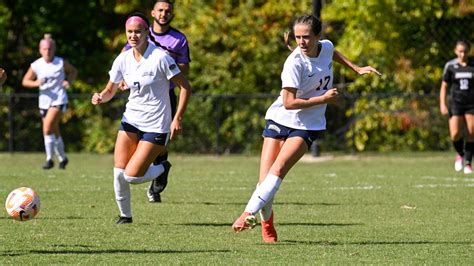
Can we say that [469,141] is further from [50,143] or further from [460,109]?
[50,143]

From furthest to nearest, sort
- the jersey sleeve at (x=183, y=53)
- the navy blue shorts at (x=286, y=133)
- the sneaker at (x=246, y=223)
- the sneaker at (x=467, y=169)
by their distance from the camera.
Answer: the sneaker at (x=467, y=169), the jersey sleeve at (x=183, y=53), the navy blue shorts at (x=286, y=133), the sneaker at (x=246, y=223)

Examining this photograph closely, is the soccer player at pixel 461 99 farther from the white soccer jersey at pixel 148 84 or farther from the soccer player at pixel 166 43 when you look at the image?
the white soccer jersey at pixel 148 84

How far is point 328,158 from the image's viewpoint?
22891mm

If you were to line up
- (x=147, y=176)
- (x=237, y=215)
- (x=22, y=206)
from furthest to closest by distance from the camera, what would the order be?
(x=237, y=215), (x=147, y=176), (x=22, y=206)

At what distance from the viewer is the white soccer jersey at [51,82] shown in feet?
59.1

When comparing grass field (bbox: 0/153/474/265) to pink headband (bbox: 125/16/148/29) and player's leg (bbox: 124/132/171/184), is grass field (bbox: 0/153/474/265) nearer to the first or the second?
player's leg (bbox: 124/132/171/184)

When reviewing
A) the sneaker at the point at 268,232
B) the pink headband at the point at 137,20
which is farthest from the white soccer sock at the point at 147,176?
the sneaker at the point at 268,232

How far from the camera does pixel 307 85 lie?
29.6 feet

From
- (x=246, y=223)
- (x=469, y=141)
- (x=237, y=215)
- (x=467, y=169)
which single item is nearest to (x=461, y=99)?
(x=469, y=141)

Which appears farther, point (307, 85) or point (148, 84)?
point (148, 84)

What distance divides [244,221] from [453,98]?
9.80 m

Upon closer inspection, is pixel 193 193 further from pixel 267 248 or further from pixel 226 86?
pixel 226 86

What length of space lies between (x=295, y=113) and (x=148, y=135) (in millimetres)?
1698

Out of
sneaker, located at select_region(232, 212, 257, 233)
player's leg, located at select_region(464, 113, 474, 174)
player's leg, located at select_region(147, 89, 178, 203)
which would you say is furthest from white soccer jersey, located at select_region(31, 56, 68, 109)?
sneaker, located at select_region(232, 212, 257, 233)
